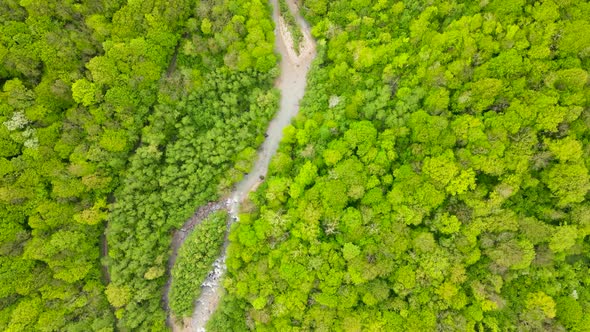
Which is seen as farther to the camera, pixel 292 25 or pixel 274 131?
pixel 274 131

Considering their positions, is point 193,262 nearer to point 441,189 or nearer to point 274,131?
point 274,131

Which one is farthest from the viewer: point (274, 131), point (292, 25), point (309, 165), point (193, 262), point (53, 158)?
point (274, 131)

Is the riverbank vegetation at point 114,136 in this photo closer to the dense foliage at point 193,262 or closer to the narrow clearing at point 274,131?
the narrow clearing at point 274,131

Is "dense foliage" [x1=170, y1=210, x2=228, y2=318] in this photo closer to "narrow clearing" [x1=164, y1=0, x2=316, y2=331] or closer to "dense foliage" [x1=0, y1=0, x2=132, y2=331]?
"narrow clearing" [x1=164, y1=0, x2=316, y2=331]

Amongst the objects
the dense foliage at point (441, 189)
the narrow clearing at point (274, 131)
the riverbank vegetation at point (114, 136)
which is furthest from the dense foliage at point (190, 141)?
the dense foliage at point (441, 189)

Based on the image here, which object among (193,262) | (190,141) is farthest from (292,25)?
(193,262)

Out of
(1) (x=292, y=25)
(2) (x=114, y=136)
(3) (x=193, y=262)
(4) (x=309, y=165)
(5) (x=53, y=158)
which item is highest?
(5) (x=53, y=158)

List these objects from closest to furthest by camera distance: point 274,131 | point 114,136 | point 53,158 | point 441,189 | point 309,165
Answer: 1. point 441,189
2. point 53,158
3. point 309,165
4. point 114,136
5. point 274,131
